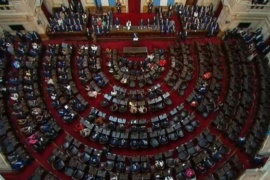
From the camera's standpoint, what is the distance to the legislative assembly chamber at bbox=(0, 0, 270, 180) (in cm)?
2364

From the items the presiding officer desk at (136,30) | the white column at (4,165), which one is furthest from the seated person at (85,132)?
the presiding officer desk at (136,30)

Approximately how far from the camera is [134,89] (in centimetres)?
2823

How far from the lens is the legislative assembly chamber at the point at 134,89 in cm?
2364

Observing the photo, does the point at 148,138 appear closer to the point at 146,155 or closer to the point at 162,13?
the point at 146,155

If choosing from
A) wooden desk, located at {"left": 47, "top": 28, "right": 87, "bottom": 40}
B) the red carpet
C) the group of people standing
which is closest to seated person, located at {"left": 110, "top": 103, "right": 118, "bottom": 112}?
the red carpet

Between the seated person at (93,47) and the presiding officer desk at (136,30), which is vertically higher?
the presiding officer desk at (136,30)

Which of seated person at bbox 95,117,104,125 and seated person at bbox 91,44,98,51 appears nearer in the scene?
seated person at bbox 95,117,104,125

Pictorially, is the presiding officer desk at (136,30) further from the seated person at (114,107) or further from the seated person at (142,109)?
the seated person at (142,109)

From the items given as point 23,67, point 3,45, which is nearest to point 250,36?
point 23,67

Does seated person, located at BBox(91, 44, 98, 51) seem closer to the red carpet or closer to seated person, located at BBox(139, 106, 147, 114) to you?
the red carpet

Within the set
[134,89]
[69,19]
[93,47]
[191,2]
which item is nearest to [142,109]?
[134,89]

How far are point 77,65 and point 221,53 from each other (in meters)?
14.2

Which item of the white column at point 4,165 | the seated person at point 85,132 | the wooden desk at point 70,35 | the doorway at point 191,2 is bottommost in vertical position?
the white column at point 4,165

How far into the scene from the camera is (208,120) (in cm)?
2630
